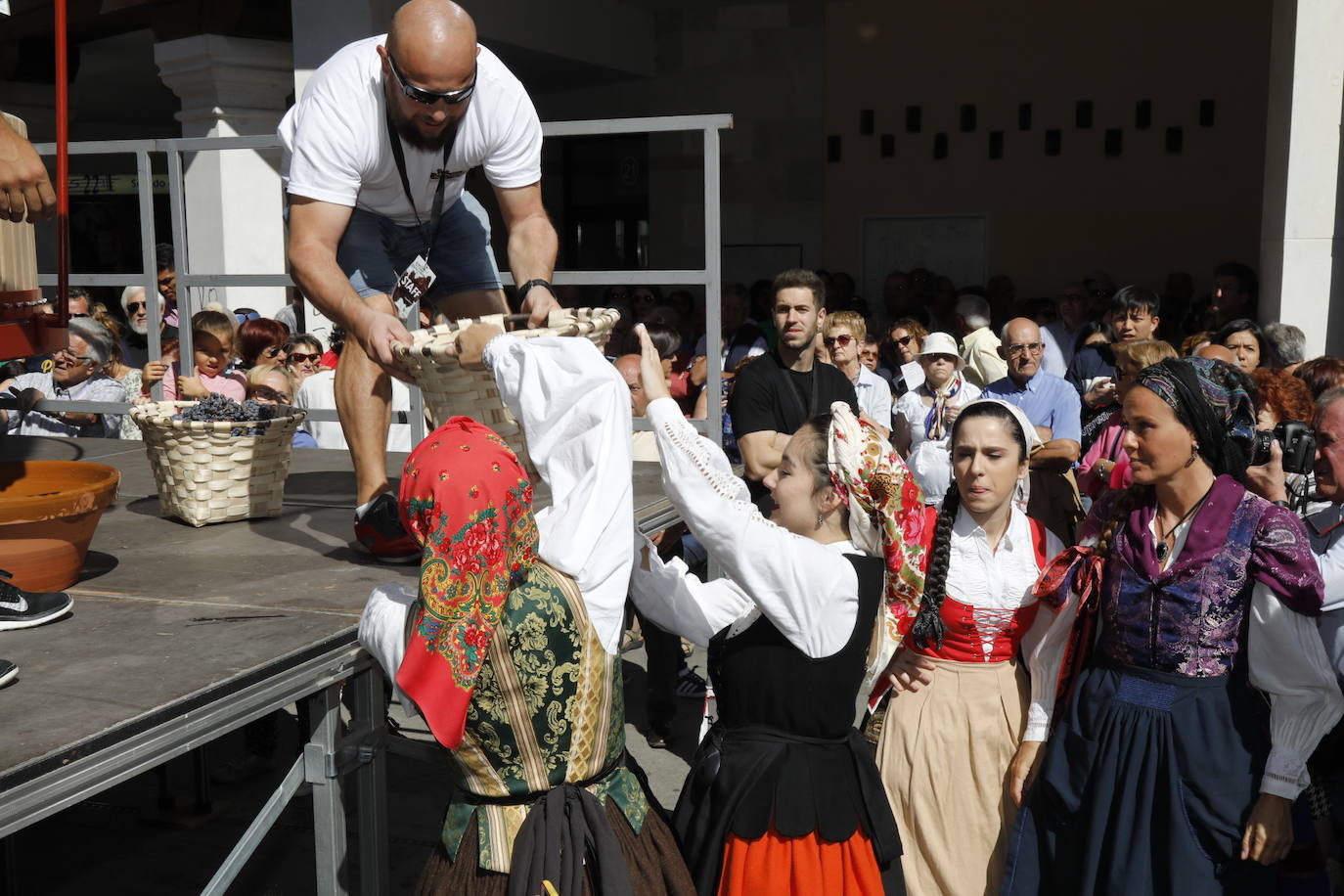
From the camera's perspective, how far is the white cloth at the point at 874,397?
590cm

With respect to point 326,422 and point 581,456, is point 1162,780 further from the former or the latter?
point 326,422

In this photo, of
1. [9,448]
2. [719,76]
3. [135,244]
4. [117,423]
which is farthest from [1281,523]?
[135,244]

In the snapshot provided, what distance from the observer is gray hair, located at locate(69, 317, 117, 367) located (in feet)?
20.5

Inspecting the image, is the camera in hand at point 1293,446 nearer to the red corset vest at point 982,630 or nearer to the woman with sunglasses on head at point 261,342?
the red corset vest at point 982,630

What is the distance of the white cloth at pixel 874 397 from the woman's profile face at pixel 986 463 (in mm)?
2805

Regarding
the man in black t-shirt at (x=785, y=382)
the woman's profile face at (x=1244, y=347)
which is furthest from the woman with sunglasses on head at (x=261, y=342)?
the woman's profile face at (x=1244, y=347)

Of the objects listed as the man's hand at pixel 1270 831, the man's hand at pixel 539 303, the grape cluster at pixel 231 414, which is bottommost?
the man's hand at pixel 1270 831

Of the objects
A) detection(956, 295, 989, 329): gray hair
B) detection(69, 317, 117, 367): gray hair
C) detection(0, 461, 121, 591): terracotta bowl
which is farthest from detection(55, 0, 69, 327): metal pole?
detection(956, 295, 989, 329): gray hair

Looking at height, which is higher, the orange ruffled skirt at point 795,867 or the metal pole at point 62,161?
the metal pole at point 62,161

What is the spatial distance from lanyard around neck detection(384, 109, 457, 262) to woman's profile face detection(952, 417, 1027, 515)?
4.73 feet

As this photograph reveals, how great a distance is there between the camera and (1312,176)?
6.71 metres

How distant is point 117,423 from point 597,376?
4572 millimetres

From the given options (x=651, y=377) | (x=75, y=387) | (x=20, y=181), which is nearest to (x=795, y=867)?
(x=651, y=377)

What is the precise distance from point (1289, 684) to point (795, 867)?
3.40ft
